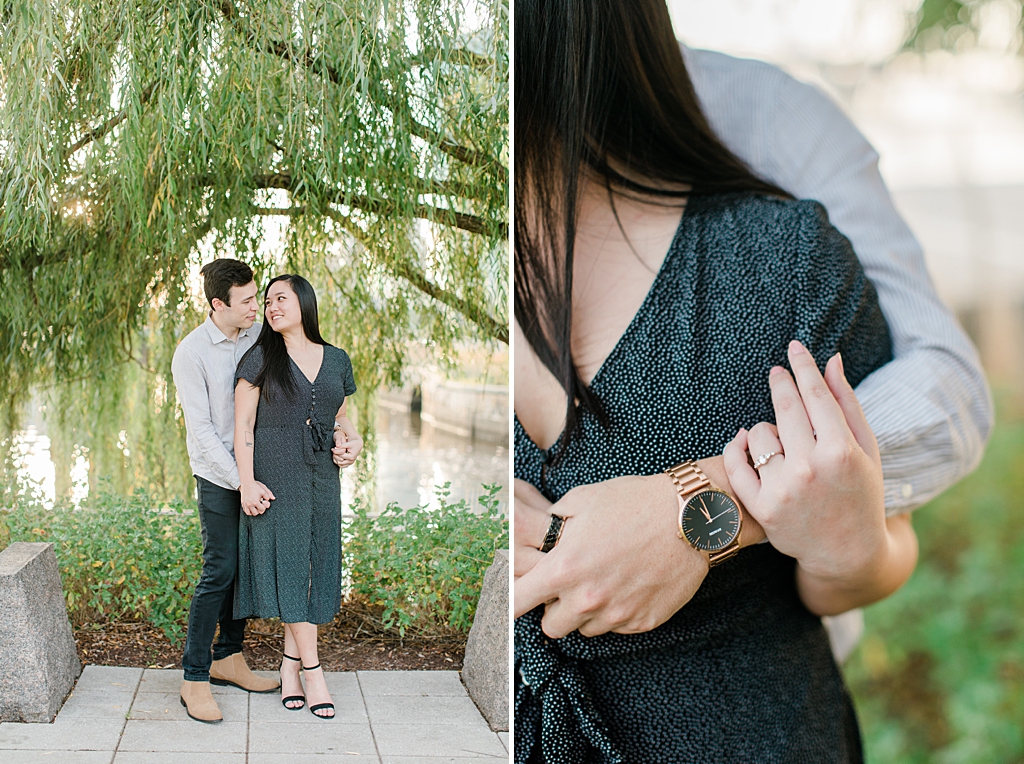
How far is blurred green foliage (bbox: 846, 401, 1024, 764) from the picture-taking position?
682 millimetres

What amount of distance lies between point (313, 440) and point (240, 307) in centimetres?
31

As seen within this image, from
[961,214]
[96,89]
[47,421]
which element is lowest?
[47,421]

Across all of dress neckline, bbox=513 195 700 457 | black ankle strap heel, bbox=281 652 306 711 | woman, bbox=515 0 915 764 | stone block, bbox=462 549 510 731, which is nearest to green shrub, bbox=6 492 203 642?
black ankle strap heel, bbox=281 652 306 711

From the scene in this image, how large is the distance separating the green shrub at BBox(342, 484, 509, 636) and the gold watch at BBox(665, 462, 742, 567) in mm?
860

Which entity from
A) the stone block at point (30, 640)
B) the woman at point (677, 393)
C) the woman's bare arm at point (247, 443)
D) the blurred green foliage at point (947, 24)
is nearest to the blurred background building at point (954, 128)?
the blurred green foliage at point (947, 24)

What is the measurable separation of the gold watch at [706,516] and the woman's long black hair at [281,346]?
0.97 m

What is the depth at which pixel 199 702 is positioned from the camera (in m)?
1.60

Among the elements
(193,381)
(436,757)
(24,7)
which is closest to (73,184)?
(24,7)

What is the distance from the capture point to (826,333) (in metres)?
0.82

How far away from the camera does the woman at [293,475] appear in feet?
5.24

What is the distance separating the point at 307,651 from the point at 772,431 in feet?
3.98

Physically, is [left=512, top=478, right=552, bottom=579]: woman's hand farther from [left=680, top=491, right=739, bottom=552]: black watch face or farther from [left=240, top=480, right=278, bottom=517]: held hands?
[left=240, top=480, right=278, bottom=517]: held hands

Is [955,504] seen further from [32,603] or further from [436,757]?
[32,603]

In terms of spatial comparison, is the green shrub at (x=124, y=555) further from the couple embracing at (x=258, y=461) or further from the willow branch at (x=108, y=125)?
the willow branch at (x=108, y=125)
